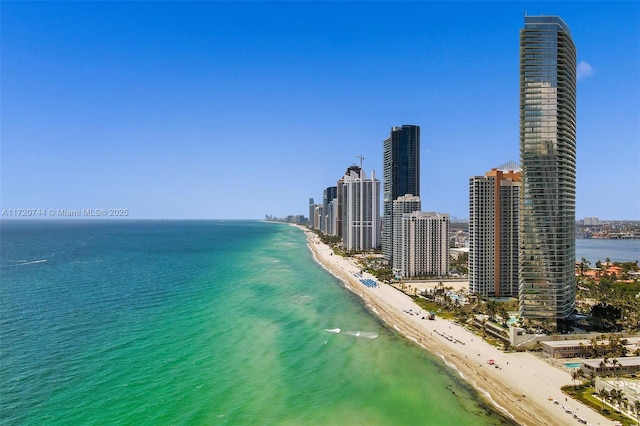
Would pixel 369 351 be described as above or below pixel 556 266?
below

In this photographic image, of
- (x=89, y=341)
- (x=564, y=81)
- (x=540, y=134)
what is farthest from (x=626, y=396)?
(x=89, y=341)

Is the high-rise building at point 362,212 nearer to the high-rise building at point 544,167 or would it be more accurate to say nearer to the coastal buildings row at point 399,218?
the coastal buildings row at point 399,218

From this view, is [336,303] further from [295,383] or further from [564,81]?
[564,81]

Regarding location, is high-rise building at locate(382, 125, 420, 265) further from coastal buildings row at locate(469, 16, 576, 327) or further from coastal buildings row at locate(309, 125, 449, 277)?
coastal buildings row at locate(469, 16, 576, 327)

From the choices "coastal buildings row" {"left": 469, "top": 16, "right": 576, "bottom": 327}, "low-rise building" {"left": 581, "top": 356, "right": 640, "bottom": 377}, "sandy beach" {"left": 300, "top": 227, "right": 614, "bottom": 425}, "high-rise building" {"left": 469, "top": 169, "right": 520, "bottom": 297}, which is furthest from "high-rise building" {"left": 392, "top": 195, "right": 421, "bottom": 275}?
"low-rise building" {"left": 581, "top": 356, "right": 640, "bottom": 377}

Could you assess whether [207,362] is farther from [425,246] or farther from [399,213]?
[399,213]
